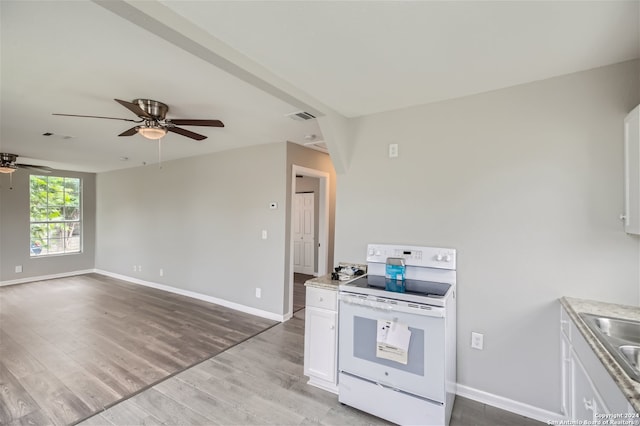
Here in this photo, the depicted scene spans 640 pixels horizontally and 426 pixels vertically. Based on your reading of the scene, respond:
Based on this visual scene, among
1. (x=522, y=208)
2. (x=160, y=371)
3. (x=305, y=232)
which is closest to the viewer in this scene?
(x=522, y=208)

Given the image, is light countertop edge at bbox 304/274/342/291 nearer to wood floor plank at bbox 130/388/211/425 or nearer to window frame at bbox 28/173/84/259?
wood floor plank at bbox 130/388/211/425

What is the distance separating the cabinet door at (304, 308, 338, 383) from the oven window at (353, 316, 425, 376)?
0.87 feet

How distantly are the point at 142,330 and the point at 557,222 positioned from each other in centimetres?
440

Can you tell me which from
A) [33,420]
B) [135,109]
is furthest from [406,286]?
[33,420]

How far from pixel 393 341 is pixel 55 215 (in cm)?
791

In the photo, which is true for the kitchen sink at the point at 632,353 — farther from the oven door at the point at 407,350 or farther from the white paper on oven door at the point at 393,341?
the white paper on oven door at the point at 393,341

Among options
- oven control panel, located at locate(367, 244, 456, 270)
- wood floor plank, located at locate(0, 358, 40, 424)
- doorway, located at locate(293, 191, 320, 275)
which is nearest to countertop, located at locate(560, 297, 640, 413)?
oven control panel, located at locate(367, 244, 456, 270)

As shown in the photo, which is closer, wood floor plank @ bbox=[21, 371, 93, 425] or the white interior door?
wood floor plank @ bbox=[21, 371, 93, 425]

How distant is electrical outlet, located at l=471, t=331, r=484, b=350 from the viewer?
2.24m

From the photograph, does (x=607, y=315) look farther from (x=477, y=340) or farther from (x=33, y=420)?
(x=33, y=420)

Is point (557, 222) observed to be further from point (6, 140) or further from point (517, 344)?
point (6, 140)

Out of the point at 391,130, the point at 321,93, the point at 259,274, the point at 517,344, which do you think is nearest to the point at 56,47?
the point at 321,93

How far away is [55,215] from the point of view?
648cm

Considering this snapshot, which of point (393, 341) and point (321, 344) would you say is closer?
point (393, 341)
